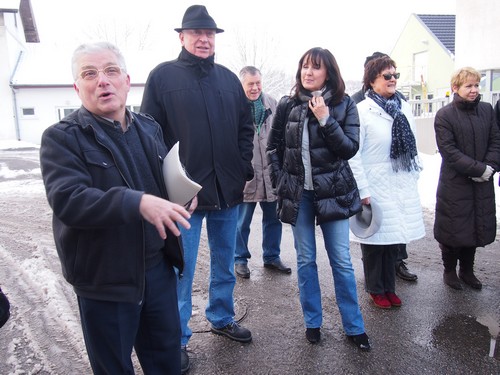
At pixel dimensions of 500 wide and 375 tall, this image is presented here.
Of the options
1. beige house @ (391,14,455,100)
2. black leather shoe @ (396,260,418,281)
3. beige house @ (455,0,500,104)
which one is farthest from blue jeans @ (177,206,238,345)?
beige house @ (391,14,455,100)

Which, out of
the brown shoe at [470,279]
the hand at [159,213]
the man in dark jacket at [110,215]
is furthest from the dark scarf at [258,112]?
the hand at [159,213]

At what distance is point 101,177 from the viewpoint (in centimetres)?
190

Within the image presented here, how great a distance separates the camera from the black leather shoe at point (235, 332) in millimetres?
3260

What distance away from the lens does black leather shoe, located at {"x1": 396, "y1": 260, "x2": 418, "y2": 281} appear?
14.2 feet

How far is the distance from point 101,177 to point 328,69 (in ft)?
6.30

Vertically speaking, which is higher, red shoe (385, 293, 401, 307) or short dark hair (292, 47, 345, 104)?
short dark hair (292, 47, 345, 104)

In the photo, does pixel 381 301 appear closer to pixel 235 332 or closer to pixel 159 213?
pixel 235 332

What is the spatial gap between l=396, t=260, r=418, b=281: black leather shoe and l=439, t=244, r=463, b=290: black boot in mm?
291

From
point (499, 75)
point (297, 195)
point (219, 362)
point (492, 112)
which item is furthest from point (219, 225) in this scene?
point (499, 75)

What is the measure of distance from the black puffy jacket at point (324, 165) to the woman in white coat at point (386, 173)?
1.94 feet

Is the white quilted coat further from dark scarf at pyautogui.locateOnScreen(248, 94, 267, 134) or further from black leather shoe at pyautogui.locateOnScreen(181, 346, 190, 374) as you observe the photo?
black leather shoe at pyautogui.locateOnScreen(181, 346, 190, 374)

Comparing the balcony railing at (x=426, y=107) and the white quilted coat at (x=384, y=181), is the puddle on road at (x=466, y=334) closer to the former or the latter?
the white quilted coat at (x=384, y=181)

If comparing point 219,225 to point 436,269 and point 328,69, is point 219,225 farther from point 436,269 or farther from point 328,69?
point 436,269

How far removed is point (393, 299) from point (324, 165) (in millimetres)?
1509
